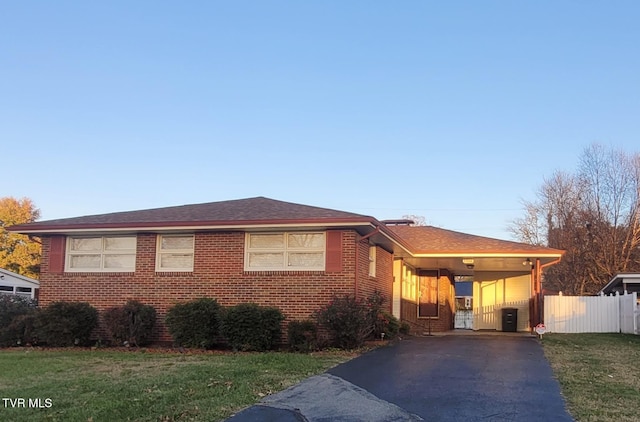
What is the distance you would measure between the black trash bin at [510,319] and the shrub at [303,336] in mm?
12837

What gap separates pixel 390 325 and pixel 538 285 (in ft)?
23.0

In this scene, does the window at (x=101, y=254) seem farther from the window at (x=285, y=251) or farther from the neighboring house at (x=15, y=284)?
the neighboring house at (x=15, y=284)

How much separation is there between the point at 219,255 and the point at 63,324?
3.98 meters

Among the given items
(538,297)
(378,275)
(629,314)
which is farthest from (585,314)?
(378,275)

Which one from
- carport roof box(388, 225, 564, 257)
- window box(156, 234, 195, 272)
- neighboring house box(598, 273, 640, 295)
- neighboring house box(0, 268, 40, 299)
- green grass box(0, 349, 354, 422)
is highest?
carport roof box(388, 225, 564, 257)

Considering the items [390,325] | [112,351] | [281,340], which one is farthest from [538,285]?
[112,351]

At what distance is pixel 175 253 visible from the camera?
15398 mm

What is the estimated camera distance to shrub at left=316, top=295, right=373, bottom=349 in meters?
13.1

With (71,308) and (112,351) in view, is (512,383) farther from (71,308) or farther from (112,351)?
(71,308)

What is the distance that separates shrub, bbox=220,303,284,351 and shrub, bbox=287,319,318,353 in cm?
38

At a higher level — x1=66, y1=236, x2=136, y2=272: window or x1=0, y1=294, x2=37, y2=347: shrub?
x1=66, y1=236, x2=136, y2=272: window

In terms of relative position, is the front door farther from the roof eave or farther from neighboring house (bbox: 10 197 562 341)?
the roof eave

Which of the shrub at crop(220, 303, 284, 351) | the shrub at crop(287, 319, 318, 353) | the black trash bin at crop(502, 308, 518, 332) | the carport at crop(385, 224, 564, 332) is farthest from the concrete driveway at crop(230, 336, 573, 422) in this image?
the black trash bin at crop(502, 308, 518, 332)

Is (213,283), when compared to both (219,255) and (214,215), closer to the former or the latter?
(219,255)
